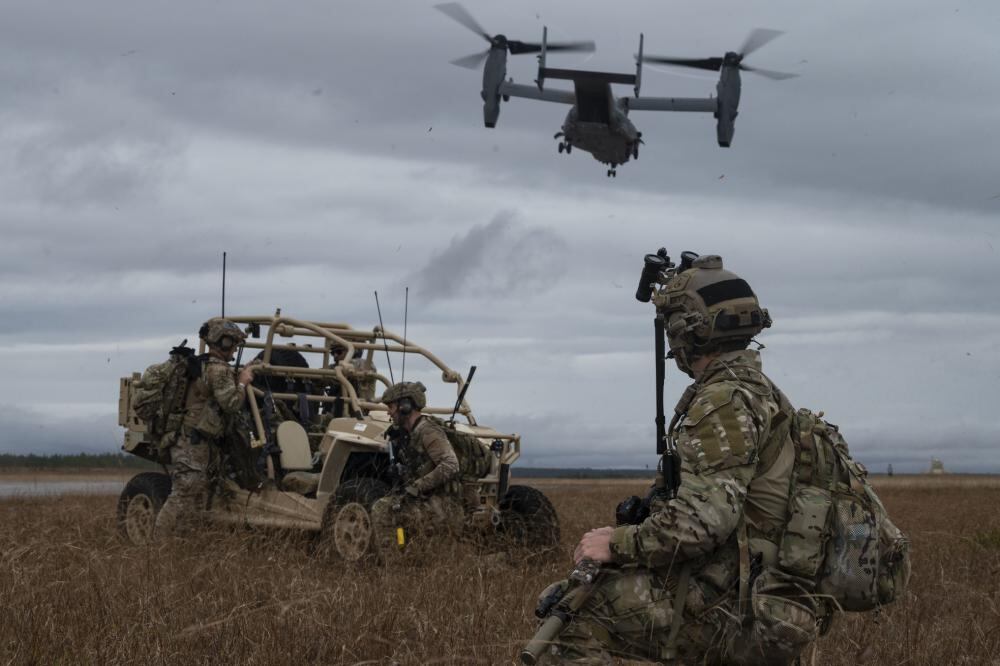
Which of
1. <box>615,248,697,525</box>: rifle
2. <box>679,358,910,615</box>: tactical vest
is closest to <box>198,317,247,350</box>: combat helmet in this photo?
<box>615,248,697,525</box>: rifle

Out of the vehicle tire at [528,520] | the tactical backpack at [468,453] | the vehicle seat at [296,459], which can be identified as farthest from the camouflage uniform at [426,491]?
the vehicle seat at [296,459]

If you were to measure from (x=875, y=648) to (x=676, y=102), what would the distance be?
85.0ft

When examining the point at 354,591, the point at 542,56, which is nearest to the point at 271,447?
the point at 354,591

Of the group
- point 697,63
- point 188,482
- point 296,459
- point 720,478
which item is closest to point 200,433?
point 188,482

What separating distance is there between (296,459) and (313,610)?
195 inches

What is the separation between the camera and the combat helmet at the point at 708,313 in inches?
163

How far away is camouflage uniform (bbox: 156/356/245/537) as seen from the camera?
11148mm

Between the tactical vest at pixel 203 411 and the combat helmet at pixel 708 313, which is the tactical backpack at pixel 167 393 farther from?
the combat helmet at pixel 708 313

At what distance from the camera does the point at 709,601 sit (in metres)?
3.97

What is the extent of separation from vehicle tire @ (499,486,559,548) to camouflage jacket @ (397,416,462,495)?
810mm

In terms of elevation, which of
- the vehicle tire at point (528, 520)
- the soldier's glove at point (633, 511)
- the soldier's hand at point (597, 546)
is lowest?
the vehicle tire at point (528, 520)

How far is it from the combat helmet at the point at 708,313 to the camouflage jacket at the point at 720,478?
4.5 inches

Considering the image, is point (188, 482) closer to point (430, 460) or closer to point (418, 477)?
point (418, 477)

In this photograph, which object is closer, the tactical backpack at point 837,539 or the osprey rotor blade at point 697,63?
the tactical backpack at point 837,539
